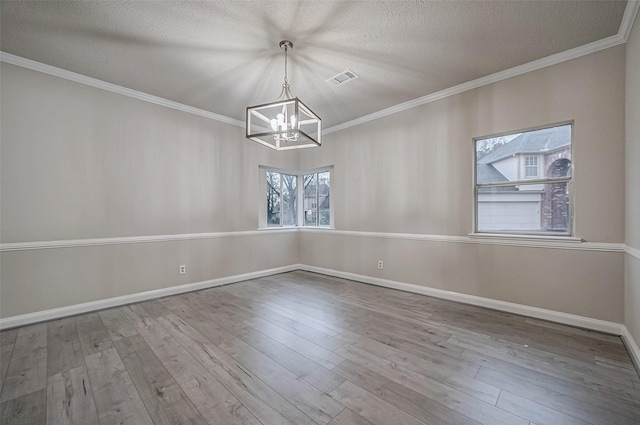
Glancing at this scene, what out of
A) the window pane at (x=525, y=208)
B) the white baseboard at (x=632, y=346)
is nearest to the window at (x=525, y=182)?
the window pane at (x=525, y=208)

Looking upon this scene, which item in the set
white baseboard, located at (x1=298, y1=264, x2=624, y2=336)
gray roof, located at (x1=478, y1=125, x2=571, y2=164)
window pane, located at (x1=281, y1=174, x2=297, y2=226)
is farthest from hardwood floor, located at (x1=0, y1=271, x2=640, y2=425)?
window pane, located at (x1=281, y1=174, x2=297, y2=226)

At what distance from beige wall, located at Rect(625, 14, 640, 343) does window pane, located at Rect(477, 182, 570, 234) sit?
1.64 feet

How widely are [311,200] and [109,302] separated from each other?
145 inches

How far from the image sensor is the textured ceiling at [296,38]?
2137 millimetres

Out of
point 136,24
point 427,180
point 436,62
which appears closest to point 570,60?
point 436,62

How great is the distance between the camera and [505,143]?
125 inches

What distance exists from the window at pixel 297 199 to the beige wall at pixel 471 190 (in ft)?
1.23

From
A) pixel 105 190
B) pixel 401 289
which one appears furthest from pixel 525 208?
pixel 105 190

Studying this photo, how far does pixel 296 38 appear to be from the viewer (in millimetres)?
2486

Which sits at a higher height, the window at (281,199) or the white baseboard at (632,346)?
the window at (281,199)

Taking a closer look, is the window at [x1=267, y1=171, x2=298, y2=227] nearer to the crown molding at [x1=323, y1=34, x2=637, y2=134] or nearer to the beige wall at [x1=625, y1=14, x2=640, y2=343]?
the crown molding at [x1=323, y1=34, x2=637, y2=134]

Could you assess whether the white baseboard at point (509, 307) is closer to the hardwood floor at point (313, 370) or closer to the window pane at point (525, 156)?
the hardwood floor at point (313, 370)

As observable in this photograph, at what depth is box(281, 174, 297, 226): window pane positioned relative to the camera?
5.50m

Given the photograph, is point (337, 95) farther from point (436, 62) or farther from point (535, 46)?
point (535, 46)
